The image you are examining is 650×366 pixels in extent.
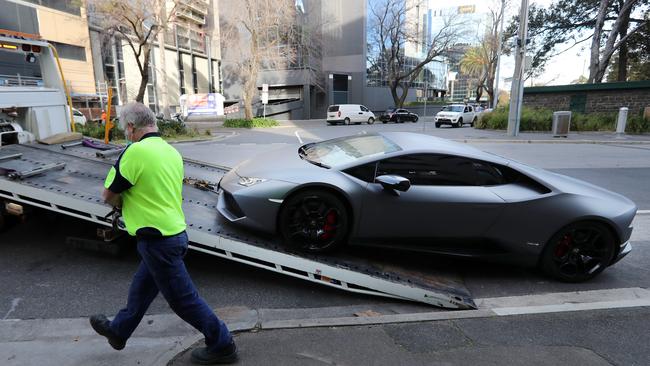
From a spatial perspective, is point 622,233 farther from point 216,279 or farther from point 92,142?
point 92,142

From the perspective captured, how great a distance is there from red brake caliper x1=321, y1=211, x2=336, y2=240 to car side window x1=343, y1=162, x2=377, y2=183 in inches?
17.0

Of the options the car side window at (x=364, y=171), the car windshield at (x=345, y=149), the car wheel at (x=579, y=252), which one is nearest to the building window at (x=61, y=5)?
the car windshield at (x=345, y=149)

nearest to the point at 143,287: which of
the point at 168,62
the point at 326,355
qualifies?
the point at 326,355

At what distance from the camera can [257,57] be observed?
2856 centimetres

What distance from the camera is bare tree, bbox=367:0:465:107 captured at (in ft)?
138

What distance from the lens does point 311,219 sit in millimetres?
3920

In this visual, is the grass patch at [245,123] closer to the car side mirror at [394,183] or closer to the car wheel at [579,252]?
the car side mirror at [394,183]

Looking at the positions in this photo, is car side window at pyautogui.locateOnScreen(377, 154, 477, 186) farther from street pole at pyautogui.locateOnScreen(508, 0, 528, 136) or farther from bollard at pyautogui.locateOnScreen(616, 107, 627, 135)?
bollard at pyautogui.locateOnScreen(616, 107, 627, 135)

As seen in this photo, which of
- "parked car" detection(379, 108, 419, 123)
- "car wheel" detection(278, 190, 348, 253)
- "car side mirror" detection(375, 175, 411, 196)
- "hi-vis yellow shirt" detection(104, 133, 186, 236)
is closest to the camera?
"hi-vis yellow shirt" detection(104, 133, 186, 236)

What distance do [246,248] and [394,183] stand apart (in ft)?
4.80

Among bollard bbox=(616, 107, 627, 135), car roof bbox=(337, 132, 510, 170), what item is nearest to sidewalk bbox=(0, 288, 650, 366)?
car roof bbox=(337, 132, 510, 170)

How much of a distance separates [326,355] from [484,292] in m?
2.06

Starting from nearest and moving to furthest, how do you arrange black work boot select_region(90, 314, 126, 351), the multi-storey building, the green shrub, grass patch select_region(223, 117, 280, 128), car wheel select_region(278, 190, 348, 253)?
black work boot select_region(90, 314, 126, 351) < car wheel select_region(278, 190, 348, 253) < the green shrub < the multi-storey building < grass patch select_region(223, 117, 280, 128)

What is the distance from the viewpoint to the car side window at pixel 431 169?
4.09 m
